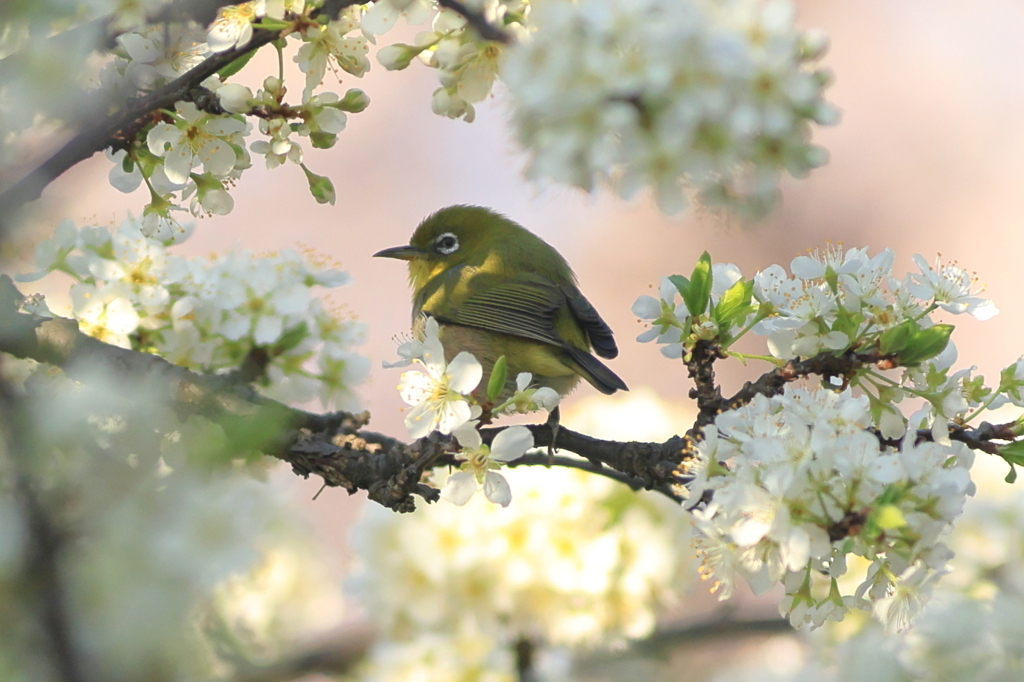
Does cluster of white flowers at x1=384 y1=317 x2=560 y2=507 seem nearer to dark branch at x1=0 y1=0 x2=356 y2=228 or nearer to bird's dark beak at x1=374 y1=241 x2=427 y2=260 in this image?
dark branch at x1=0 y1=0 x2=356 y2=228

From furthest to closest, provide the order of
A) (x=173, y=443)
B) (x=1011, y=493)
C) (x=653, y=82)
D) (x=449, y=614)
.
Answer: (x=1011, y=493)
(x=449, y=614)
(x=173, y=443)
(x=653, y=82)

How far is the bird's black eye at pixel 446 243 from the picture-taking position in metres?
3.45

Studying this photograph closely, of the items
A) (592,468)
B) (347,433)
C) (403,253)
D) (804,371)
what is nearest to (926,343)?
(804,371)

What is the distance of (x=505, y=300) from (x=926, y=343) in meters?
1.66

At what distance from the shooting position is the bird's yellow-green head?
3268mm

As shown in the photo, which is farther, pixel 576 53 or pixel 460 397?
pixel 460 397

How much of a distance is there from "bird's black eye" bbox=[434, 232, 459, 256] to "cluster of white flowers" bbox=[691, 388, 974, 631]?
7.53 feet

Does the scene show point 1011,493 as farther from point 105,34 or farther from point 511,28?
point 105,34

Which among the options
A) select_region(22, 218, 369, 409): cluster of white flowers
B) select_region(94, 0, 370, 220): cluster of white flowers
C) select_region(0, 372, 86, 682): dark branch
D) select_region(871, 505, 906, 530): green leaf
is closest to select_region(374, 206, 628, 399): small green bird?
select_region(22, 218, 369, 409): cluster of white flowers

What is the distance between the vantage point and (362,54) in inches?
63.7

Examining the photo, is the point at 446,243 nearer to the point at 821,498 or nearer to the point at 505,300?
the point at 505,300

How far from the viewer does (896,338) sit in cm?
129

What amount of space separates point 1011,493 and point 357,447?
82.2 inches

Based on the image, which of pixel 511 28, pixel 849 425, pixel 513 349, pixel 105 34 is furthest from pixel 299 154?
pixel 513 349
